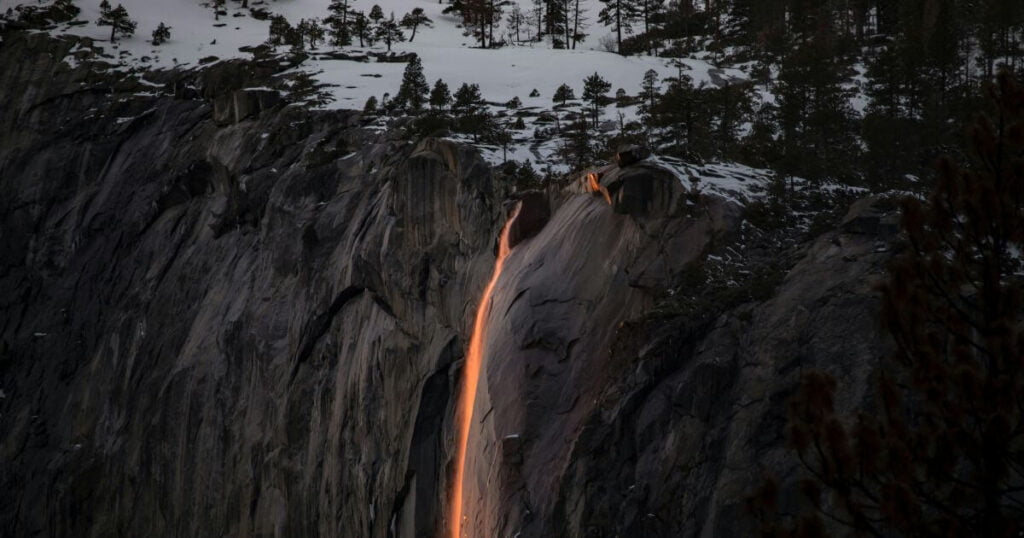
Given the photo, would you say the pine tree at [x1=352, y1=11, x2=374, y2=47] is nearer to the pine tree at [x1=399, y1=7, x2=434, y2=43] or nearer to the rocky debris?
the pine tree at [x1=399, y1=7, x2=434, y2=43]

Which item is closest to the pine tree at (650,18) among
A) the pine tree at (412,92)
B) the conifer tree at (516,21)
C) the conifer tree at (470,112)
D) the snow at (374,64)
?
the snow at (374,64)

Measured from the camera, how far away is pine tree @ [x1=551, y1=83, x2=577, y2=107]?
139 feet

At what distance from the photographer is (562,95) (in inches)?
1677

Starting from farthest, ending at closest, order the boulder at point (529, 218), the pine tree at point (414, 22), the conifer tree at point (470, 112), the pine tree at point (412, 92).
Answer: the pine tree at point (414, 22) < the pine tree at point (412, 92) < the conifer tree at point (470, 112) < the boulder at point (529, 218)

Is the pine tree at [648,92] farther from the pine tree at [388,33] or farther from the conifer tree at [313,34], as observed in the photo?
the conifer tree at [313,34]

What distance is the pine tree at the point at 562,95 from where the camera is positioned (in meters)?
42.5

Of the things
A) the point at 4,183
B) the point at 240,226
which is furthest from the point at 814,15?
the point at 4,183

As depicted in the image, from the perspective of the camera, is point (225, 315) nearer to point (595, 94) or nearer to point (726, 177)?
point (595, 94)

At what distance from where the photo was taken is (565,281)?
26109 millimetres

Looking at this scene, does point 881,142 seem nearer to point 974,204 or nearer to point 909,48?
point 909,48

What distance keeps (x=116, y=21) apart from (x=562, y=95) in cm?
3699

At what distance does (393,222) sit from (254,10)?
5142cm

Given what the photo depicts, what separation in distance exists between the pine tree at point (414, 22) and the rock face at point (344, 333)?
2785 centimetres

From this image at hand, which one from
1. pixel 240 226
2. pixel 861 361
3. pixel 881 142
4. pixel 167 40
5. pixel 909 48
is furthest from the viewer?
pixel 167 40
